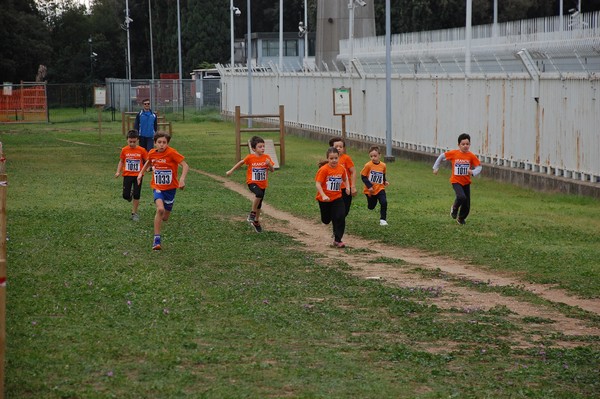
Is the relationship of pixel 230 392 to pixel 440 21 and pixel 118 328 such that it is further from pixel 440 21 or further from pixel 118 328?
pixel 440 21

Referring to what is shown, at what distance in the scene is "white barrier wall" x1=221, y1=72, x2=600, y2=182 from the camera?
80.6ft

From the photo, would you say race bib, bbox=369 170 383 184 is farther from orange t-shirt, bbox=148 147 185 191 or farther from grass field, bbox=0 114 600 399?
orange t-shirt, bbox=148 147 185 191

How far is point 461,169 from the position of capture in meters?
19.6

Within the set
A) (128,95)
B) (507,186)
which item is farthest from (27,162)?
(128,95)

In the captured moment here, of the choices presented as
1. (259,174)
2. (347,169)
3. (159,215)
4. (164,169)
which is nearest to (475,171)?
(347,169)

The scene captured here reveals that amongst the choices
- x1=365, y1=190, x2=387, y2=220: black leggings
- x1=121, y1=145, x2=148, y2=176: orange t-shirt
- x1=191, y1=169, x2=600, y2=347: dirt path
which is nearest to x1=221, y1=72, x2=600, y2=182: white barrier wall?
x1=365, y1=190, x2=387, y2=220: black leggings

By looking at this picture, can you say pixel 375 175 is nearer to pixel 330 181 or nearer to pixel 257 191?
pixel 257 191

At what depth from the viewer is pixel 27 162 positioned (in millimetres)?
35250

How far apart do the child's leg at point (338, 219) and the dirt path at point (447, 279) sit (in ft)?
0.83

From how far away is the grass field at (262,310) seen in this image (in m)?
8.59

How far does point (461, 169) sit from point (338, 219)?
135 inches

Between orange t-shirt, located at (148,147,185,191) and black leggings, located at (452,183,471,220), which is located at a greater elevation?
orange t-shirt, located at (148,147,185,191)

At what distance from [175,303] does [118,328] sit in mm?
1377

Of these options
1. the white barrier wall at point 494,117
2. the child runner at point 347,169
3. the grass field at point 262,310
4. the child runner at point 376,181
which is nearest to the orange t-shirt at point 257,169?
the grass field at point 262,310
